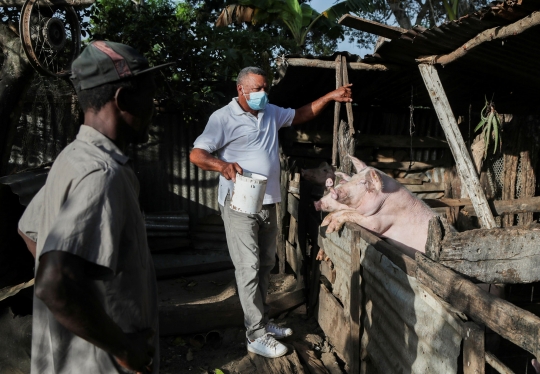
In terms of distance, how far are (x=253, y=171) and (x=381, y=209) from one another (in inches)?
44.7

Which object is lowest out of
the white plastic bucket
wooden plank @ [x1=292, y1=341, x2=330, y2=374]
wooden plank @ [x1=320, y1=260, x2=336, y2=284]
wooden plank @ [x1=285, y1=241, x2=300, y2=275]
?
wooden plank @ [x1=292, y1=341, x2=330, y2=374]

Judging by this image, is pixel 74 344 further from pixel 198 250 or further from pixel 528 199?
pixel 198 250

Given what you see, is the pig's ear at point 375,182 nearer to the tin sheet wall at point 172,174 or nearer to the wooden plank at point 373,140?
the wooden plank at point 373,140

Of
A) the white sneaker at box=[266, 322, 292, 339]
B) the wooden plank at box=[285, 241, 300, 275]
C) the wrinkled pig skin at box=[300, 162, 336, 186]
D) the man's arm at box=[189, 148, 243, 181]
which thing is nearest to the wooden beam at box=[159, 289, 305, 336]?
the white sneaker at box=[266, 322, 292, 339]

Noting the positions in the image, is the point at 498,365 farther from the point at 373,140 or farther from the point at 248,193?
the point at 373,140

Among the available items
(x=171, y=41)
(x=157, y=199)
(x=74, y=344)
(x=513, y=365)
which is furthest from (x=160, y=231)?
(x=74, y=344)

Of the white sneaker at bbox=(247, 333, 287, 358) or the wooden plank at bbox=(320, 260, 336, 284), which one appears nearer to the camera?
the white sneaker at bbox=(247, 333, 287, 358)

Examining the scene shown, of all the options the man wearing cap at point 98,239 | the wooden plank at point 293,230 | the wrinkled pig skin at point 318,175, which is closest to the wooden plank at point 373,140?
the wrinkled pig skin at point 318,175

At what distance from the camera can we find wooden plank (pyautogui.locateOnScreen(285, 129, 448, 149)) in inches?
281

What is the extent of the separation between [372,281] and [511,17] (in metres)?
2.04

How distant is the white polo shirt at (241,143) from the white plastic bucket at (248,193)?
45 cm

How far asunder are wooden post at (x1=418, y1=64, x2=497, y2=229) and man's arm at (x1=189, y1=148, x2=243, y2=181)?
6.80 ft

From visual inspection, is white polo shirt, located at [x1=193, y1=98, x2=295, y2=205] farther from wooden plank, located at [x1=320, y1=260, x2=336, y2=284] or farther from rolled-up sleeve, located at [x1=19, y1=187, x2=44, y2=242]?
rolled-up sleeve, located at [x1=19, y1=187, x2=44, y2=242]

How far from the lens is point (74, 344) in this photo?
5.12ft
